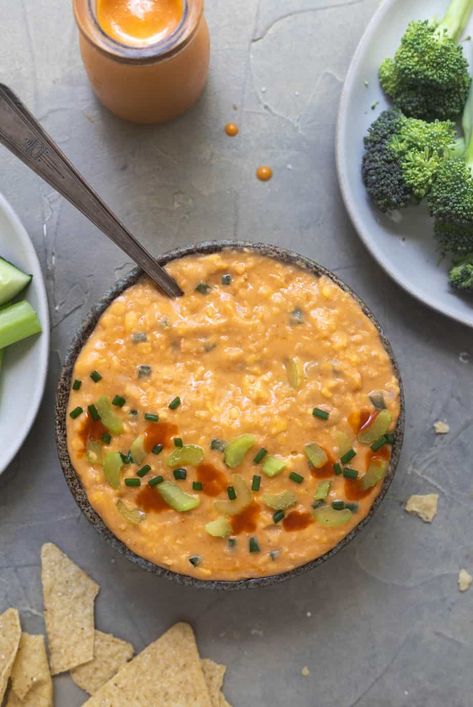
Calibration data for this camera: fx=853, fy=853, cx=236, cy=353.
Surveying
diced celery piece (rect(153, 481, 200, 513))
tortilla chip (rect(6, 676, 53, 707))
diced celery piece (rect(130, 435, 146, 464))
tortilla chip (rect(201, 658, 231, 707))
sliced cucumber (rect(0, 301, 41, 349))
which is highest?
sliced cucumber (rect(0, 301, 41, 349))

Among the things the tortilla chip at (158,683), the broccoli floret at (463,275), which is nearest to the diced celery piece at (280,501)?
the tortilla chip at (158,683)

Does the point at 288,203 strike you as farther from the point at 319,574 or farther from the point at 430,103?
the point at 319,574

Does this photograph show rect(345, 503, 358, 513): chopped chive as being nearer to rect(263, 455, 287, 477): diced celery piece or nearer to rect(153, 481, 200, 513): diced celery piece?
rect(263, 455, 287, 477): diced celery piece

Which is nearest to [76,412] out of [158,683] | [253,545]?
[253,545]

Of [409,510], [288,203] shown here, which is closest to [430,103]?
[288,203]

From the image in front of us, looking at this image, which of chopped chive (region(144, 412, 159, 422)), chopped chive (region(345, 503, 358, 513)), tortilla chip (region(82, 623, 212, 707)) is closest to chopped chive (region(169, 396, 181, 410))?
chopped chive (region(144, 412, 159, 422))

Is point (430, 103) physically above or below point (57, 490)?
above

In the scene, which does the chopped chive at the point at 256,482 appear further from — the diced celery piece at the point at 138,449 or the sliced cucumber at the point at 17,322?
the sliced cucumber at the point at 17,322

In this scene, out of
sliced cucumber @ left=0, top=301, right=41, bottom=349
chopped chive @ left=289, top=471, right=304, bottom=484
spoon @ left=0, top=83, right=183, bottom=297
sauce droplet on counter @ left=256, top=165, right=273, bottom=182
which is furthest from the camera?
sauce droplet on counter @ left=256, top=165, right=273, bottom=182
